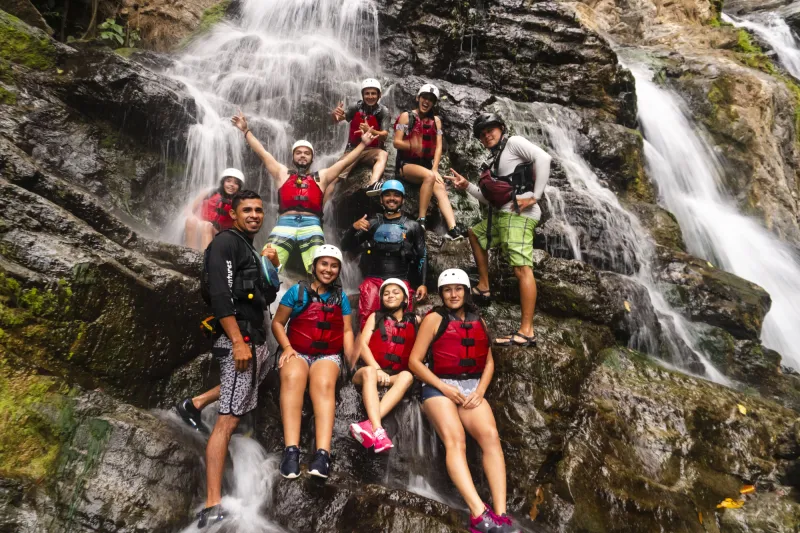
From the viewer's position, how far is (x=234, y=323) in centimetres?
390

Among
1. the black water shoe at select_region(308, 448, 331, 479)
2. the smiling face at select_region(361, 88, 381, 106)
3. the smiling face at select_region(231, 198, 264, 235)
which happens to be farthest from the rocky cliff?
the smiling face at select_region(361, 88, 381, 106)

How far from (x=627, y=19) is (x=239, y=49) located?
17.4 meters

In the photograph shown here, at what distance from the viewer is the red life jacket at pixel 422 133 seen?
7.58 metres

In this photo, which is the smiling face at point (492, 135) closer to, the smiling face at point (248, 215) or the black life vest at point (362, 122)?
the black life vest at point (362, 122)

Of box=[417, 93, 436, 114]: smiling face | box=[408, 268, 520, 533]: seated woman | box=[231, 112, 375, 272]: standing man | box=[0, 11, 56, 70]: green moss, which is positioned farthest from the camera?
box=[417, 93, 436, 114]: smiling face

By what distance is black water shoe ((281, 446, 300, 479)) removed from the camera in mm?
4004

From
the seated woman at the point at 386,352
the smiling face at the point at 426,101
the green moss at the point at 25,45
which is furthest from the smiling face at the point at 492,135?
the green moss at the point at 25,45

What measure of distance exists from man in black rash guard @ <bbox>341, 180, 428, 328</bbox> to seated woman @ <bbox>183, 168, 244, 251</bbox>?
1918 millimetres

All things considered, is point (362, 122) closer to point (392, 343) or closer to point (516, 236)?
point (516, 236)

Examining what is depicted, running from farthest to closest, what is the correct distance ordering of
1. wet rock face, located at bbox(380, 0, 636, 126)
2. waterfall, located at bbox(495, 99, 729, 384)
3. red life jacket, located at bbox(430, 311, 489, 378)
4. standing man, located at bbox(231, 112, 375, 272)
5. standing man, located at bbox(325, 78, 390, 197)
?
wet rock face, located at bbox(380, 0, 636, 126)
standing man, located at bbox(325, 78, 390, 197)
waterfall, located at bbox(495, 99, 729, 384)
standing man, located at bbox(231, 112, 375, 272)
red life jacket, located at bbox(430, 311, 489, 378)

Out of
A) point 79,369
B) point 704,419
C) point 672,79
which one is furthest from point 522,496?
point 672,79

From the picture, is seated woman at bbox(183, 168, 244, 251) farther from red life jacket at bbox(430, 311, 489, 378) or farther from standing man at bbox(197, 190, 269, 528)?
red life jacket at bbox(430, 311, 489, 378)

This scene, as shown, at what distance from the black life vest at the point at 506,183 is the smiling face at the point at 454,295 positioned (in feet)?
4.86

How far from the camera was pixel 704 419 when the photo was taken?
534cm
